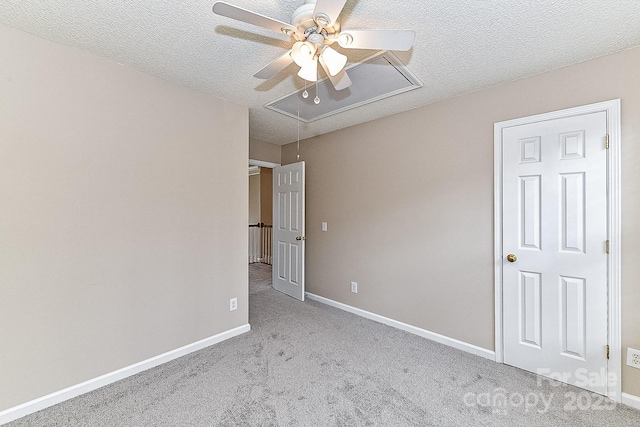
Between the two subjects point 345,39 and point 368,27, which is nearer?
point 345,39

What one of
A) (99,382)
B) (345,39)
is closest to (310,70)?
(345,39)

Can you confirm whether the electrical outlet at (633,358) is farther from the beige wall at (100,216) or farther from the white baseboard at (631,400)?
the beige wall at (100,216)

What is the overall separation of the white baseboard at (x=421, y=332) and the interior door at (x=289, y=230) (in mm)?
587

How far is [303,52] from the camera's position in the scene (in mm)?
1401

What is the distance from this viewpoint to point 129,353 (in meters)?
2.08

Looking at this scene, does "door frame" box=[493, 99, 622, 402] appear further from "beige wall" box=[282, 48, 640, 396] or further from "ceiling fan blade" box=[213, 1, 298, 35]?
"ceiling fan blade" box=[213, 1, 298, 35]

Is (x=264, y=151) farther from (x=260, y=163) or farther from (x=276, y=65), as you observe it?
(x=276, y=65)

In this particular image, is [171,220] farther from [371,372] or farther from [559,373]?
[559,373]

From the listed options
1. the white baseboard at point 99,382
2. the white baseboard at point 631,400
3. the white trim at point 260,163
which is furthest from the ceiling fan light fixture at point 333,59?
the white baseboard at point 631,400

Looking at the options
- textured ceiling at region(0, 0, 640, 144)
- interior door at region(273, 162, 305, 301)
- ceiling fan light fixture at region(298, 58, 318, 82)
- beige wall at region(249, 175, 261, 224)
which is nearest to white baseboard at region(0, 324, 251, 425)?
interior door at region(273, 162, 305, 301)

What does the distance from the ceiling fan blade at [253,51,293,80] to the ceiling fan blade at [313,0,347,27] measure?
0.31 metres

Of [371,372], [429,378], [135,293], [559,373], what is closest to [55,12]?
[135,293]

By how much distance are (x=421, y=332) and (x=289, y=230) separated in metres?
2.21

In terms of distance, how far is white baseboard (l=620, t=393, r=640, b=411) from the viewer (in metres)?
1.74
